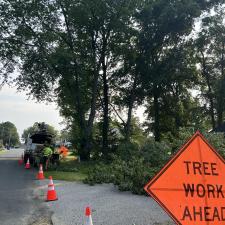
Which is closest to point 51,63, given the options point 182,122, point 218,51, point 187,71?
point 187,71

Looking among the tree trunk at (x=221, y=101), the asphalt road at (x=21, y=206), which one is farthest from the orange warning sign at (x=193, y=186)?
the tree trunk at (x=221, y=101)

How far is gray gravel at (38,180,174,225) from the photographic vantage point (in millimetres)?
10305

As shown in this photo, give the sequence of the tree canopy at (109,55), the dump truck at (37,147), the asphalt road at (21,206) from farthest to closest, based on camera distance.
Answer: the tree canopy at (109,55) < the dump truck at (37,147) < the asphalt road at (21,206)

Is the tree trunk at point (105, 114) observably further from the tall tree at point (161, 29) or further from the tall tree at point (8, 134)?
the tall tree at point (8, 134)

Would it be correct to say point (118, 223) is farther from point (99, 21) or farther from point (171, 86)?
point (171, 86)

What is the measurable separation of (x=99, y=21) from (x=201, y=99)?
19387 millimetres

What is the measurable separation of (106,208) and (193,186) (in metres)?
6.09

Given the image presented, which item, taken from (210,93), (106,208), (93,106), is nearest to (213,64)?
(210,93)

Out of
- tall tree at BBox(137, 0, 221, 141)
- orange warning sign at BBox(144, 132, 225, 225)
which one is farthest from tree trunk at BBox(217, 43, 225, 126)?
orange warning sign at BBox(144, 132, 225, 225)

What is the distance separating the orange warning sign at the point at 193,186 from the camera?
19.6 ft

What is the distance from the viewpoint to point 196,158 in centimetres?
636

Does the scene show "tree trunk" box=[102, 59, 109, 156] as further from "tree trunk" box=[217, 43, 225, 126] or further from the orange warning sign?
the orange warning sign

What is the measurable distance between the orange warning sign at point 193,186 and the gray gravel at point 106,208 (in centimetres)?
357

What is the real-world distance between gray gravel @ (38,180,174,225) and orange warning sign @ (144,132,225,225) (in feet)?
11.7
